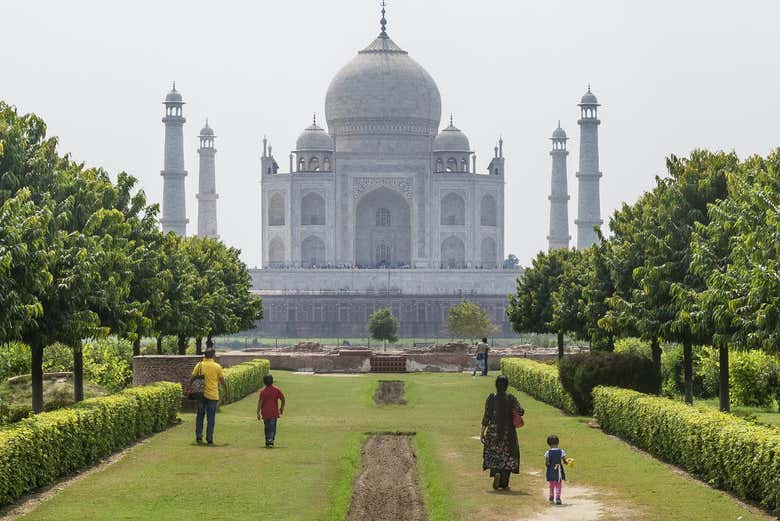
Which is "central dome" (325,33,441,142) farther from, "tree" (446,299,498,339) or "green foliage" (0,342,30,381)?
"green foliage" (0,342,30,381)

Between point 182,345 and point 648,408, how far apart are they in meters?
17.8

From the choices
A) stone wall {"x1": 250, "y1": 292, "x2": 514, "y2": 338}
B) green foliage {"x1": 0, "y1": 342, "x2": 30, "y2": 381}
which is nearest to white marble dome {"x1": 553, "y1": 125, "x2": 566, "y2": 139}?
stone wall {"x1": 250, "y1": 292, "x2": 514, "y2": 338}

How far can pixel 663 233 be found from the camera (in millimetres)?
25719

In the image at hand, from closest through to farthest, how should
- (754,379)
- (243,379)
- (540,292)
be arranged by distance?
(754,379) → (243,379) → (540,292)

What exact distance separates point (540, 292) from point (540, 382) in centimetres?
1315

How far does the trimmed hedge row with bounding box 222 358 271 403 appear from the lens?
98.7ft

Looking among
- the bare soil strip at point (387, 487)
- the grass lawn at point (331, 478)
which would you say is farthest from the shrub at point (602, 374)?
the bare soil strip at point (387, 487)

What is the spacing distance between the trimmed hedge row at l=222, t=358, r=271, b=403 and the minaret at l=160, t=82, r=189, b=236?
193 ft

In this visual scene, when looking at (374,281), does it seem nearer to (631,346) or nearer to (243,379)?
(631,346)

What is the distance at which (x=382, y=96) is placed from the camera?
328 feet

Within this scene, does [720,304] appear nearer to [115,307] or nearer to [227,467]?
[227,467]

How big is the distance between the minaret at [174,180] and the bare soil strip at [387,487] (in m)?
76.7

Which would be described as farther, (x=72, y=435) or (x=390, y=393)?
(x=390, y=393)

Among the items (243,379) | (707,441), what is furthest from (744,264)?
(243,379)
